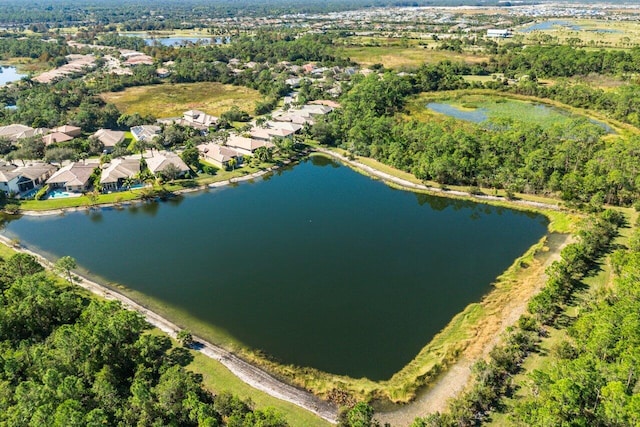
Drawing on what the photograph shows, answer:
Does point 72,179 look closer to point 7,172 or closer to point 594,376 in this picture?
point 7,172

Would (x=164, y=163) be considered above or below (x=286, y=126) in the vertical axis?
below

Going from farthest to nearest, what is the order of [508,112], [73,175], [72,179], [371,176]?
[508,112], [371,176], [73,175], [72,179]

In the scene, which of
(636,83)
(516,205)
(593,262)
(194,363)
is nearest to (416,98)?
(636,83)

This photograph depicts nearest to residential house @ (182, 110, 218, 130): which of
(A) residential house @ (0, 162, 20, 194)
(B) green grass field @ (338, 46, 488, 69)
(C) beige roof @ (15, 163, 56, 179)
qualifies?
(C) beige roof @ (15, 163, 56, 179)

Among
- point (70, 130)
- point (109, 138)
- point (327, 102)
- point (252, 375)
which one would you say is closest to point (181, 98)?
point (70, 130)

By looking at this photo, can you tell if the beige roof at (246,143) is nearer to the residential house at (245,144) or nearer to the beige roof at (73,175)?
the residential house at (245,144)

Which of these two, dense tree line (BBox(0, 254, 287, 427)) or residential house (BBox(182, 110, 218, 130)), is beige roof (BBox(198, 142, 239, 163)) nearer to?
residential house (BBox(182, 110, 218, 130))

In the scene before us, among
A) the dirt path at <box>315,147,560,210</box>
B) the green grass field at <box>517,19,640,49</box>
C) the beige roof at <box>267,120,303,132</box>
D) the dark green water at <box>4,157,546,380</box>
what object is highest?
the green grass field at <box>517,19,640,49</box>
